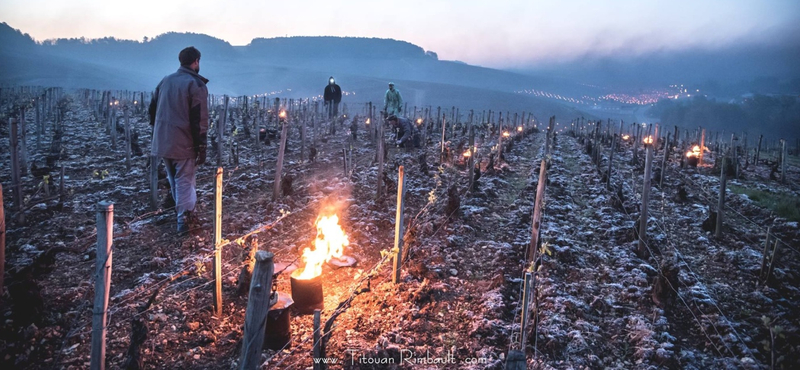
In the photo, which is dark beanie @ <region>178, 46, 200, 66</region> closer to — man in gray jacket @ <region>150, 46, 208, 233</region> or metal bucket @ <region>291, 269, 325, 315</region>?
man in gray jacket @ <region>150, 46, 208, 233</region>

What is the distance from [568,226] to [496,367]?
4811 mm

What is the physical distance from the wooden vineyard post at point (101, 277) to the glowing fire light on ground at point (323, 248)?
186 cm

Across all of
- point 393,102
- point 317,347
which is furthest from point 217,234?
point 393,102

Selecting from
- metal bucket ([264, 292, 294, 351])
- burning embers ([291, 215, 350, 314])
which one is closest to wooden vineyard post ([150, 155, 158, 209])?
burning embers ([291, 215, 350, 314])

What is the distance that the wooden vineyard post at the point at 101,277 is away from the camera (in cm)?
240

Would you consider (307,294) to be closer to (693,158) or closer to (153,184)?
(153,184)

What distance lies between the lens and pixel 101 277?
2453 millimetres

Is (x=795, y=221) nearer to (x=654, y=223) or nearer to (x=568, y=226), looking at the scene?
(x=654, y=223)

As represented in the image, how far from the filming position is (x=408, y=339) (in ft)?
12.4

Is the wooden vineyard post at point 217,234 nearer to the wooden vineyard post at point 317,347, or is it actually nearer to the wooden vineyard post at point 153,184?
the wooden vineyard post at point 317,347

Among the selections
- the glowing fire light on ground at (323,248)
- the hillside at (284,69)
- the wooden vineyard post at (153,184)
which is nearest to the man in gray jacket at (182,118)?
the wooden vineyard post at (153,184)

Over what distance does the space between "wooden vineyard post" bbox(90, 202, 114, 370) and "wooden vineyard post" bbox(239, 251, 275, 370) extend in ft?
2.83

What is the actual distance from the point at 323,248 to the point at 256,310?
2.26 m

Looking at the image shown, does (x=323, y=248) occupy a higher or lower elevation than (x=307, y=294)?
higher
